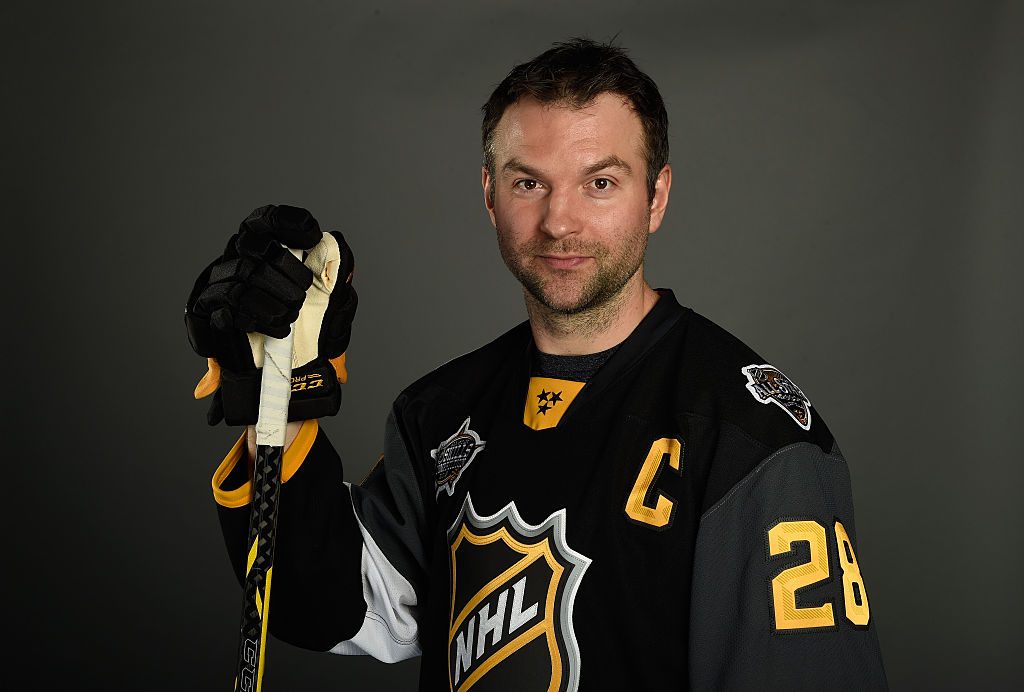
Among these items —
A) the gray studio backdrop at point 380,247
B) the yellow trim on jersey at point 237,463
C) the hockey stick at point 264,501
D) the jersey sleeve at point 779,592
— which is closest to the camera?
the jersey sleeve at point 779,592

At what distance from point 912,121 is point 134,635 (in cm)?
319

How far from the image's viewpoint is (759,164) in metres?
3.70

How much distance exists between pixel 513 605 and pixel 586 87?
0.95 m

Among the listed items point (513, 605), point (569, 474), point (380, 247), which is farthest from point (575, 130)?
point (380, 247)

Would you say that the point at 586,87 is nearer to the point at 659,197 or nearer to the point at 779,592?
the point at 659,197

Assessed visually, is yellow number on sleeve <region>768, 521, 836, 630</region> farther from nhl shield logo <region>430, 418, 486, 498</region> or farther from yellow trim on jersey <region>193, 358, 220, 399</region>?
yellow trim on jersey <region>193, 358, 220, 399</region>

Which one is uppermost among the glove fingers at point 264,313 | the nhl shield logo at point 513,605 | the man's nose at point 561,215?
the man's nose at point 561,215

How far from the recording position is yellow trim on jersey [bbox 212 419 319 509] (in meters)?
2.01

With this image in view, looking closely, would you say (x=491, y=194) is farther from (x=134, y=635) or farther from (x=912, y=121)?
(x=134, y=635)

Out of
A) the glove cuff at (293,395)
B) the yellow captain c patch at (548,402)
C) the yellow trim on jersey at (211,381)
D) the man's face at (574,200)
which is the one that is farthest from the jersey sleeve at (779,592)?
the yellow trim on jersey at (211,381)

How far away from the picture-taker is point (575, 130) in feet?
6.59

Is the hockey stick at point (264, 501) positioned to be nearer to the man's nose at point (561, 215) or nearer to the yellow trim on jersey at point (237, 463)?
the yellow trim on jersey at point (237, 463)

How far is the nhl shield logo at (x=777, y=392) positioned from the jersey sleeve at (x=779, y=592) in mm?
84

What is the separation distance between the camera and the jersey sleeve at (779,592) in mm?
1660
